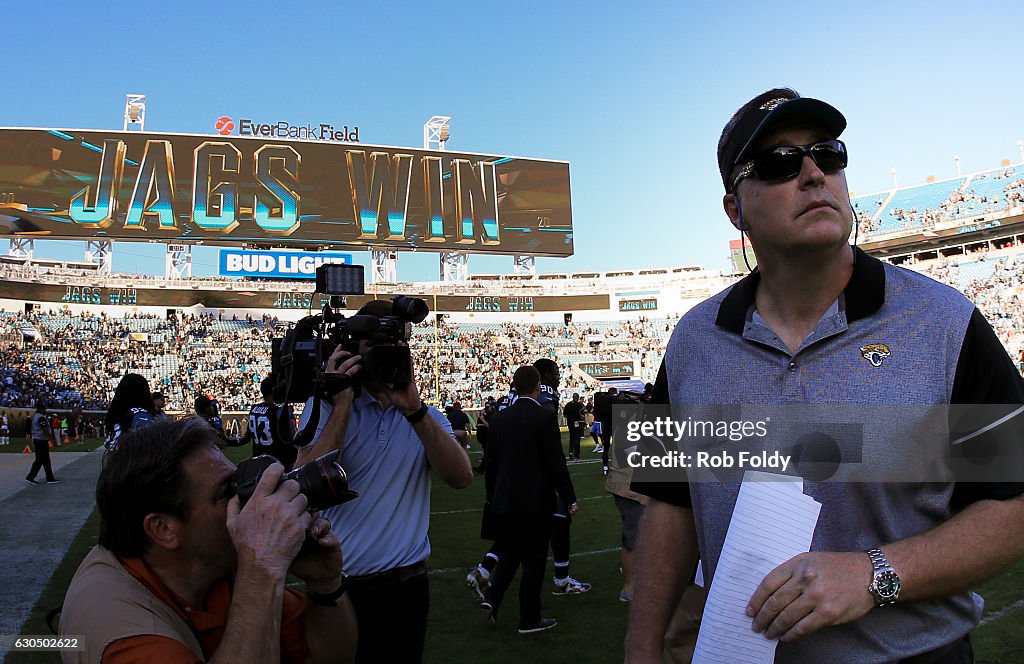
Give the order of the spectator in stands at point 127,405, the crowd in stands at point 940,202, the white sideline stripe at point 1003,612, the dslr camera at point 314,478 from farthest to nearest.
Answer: the crowd in stands at point 940,202 < the spectator in stands at point 127,405 < the white sideline stripe at point 1003,612 < the dslr camera at point 314,478

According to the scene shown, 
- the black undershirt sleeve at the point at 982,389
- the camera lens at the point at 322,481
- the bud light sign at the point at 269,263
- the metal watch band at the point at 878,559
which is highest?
the bud light sign at the point at 269,263

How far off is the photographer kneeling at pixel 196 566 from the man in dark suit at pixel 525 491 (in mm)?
4098

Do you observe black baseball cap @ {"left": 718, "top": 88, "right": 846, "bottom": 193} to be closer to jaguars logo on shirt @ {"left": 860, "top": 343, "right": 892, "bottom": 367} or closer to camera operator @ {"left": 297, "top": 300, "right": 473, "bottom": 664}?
jaguars logo on shirt @ {"left": 860, "top": 343, "right": 892, "bottom": 367}

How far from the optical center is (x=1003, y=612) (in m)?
5.72

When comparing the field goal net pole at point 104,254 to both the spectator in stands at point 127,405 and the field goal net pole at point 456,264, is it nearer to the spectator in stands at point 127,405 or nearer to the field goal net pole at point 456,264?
the field goal net pole at point 456,264

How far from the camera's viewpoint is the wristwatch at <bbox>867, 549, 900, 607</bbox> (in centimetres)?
141

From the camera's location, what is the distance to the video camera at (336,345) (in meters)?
3.42

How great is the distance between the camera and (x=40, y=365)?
1620 inches

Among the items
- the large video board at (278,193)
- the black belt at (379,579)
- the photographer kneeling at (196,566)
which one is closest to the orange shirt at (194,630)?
the photographer kneeling at (196,566)

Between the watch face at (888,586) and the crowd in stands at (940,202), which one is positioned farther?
the crowd in stands at (940,202)

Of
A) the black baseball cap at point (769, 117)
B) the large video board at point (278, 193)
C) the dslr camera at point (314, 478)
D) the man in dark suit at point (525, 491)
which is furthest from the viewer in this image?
the large video board at point (278, 193)

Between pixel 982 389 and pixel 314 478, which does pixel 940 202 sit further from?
pixel 314 478

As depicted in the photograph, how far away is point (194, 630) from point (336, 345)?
1.71 m

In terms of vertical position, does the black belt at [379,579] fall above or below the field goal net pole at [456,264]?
below
